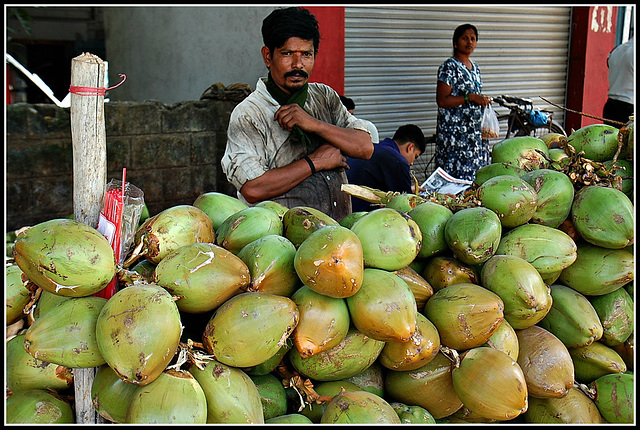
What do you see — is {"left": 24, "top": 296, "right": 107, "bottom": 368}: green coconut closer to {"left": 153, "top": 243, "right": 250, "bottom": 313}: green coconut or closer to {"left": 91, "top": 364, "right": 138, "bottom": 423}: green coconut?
{"left": 91, "top": 364, "right": 138, "bottom": 423}: green coconut

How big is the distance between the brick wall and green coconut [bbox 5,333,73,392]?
138 inches

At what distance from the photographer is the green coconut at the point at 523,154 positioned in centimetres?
205

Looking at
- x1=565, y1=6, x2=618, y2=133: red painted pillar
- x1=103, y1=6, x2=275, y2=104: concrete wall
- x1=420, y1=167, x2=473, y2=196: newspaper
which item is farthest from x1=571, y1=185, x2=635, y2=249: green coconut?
x1=565, y1=6, x2=618, y2=133: red painted pillar

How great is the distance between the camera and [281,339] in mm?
1243

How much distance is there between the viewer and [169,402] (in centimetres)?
111

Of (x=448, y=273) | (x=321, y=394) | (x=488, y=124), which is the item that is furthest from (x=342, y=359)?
(x=488, y=124)

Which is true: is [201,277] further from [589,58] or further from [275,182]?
[589,58]

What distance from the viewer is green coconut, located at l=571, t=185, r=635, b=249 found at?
5.56 ft

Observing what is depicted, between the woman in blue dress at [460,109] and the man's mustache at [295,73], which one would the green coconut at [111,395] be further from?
the woman in blue dress at [460,109]

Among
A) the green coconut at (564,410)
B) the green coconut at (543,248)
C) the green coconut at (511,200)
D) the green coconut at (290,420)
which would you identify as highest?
the green coconut at (511,200)

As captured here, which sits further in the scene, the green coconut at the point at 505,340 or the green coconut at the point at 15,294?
the green coconut at the point at 505,340

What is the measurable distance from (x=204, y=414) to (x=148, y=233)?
50 centimetres

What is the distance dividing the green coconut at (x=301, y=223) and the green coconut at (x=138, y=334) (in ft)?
1.58

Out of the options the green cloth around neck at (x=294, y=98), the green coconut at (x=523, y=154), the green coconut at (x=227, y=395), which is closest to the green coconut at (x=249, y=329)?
the green coconut at (x=227, y=395)
